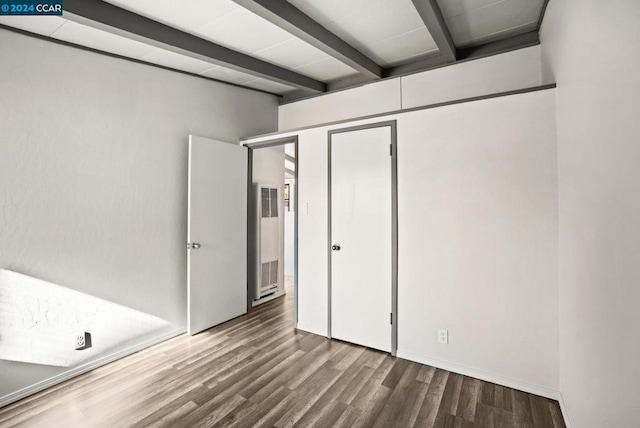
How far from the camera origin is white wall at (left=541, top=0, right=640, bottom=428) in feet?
3.38

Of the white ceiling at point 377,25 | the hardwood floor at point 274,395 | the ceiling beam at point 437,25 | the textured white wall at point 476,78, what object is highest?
the white ceiling at point 377,25

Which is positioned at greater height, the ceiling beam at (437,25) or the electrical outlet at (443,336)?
the ceiling beam at (437,25)

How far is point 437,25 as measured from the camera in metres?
2.35

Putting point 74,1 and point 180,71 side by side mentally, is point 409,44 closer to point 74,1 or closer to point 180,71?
point 180,71

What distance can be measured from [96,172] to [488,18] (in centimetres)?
348

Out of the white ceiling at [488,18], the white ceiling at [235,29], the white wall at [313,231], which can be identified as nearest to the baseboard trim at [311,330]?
the white wall at [313,231]

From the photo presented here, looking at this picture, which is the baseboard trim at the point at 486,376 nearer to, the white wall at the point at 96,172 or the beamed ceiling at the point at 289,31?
the white wall at the point at 96,172

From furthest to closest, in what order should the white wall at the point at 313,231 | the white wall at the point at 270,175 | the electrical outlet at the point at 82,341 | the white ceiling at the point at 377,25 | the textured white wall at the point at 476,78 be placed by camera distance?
the white wall at the point at 270,175 < the white wall at the point at 313,231 < the textured white wall at the point at 476,78 < the electrical outlet at the point at 82,341 < the white ceiling at the point at 377,25

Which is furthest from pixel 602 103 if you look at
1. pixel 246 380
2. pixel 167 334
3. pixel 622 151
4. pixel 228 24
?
pixel 167 334

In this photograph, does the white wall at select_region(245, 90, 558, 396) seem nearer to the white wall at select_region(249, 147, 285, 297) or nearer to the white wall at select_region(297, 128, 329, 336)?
the white wall at select_region(297, 128, 329, 336)

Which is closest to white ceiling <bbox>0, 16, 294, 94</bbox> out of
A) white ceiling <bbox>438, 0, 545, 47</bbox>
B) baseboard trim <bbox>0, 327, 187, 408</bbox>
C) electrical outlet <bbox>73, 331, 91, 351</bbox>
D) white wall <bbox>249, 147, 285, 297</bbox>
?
white wall <bbox>249, 147, 285, 297</bbox>

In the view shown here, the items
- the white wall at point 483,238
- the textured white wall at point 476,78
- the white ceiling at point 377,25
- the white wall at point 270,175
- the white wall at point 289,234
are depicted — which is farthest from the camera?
the white wall at point 289,234

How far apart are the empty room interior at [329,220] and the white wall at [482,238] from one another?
0.01 metres

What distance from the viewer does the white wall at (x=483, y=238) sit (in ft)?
6.96
